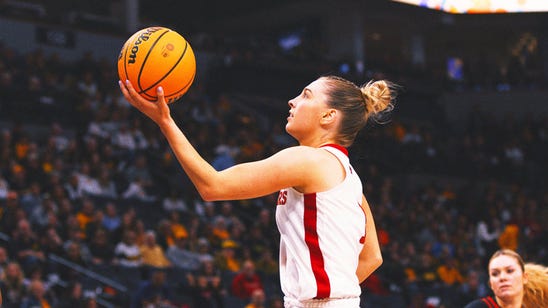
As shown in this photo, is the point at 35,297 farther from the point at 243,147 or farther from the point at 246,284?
the point at 243,147

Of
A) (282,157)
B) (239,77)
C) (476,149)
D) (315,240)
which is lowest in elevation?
(476,149)

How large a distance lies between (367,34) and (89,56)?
41.7ft

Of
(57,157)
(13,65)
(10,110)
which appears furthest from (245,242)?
(13,65)

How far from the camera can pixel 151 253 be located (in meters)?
10.8

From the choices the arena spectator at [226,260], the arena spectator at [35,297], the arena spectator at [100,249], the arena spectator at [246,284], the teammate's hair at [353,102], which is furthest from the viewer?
the arena spectator at [226,260]

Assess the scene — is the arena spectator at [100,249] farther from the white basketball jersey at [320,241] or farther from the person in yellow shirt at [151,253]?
the white basketball jersey at [320,241]

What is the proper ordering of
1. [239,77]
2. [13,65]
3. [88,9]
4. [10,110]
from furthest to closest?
[88,9] → [239,77] → [13,65] → [10,110]

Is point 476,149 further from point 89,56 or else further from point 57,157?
point 57,157

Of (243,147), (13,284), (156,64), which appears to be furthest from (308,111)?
(243,147)

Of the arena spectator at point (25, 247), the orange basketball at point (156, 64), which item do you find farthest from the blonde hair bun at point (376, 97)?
the arena spectator at point (25, 247)

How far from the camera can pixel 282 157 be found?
2861 millimetres

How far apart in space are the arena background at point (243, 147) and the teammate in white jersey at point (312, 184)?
0.59 metres

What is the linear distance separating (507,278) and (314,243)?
2056 mm

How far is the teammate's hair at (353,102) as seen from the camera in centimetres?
311
